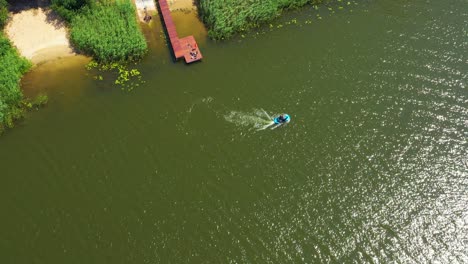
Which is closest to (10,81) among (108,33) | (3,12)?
(3,12)

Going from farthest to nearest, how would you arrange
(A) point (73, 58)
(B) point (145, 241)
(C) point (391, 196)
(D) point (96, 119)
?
(A) point (73, 58)
(D) point (96, 119)
(C) point (391, 196)
(B) point (145, 241)

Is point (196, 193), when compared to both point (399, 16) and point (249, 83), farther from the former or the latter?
point (399, 16)

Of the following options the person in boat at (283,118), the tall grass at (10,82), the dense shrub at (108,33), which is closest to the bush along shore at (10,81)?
the tall grass at (10,82)

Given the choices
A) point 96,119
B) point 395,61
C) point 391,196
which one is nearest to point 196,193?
point 96,119

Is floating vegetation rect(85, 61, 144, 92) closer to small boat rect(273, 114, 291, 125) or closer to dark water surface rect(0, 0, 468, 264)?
dark water surface rect(0, 0, 468, 264)

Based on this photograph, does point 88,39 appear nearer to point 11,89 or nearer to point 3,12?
point 11,89

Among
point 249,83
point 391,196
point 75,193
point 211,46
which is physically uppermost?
point 211,46

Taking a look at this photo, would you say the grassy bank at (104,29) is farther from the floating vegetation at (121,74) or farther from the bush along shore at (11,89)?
the bush along shore at (11,89)
